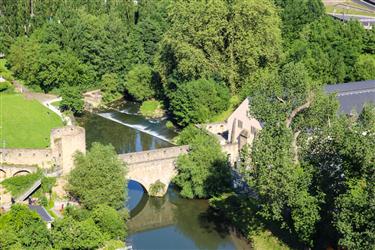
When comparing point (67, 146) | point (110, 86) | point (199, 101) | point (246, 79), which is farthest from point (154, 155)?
point (110, 86)

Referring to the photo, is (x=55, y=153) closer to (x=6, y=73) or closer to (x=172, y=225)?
(x=172, y=225)

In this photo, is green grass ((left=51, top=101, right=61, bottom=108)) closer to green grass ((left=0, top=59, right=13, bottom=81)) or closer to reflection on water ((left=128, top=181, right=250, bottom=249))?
green grass ((left=0, top=59, right=13, bottom=81))

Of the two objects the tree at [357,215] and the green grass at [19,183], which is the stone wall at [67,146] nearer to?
the green grass at [19,183]

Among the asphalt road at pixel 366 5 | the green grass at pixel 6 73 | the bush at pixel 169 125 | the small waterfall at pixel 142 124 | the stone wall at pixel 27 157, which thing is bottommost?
the small waterfall at pixel 142 124

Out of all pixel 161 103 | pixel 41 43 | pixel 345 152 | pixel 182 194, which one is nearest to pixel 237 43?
pixel 161 103

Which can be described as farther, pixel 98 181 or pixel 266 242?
pixel 98 181

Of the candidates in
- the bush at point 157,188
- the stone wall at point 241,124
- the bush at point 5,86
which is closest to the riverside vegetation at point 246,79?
the bush at point 157,188
